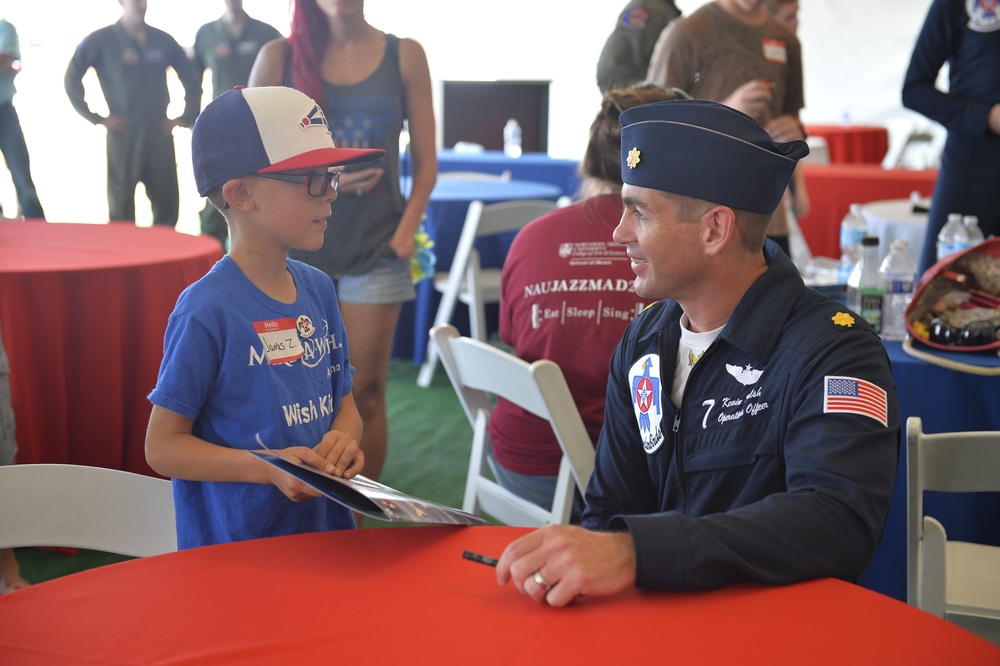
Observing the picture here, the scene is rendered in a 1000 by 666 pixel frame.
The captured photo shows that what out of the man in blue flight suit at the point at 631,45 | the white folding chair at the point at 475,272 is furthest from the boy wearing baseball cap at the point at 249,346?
the man in blue flight suit at the point at 631,45

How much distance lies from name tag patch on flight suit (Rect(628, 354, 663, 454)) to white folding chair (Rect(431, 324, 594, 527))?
0.37 m

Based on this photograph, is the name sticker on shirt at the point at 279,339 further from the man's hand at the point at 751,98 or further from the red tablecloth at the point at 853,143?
the red tablecloth at the point at 853,143

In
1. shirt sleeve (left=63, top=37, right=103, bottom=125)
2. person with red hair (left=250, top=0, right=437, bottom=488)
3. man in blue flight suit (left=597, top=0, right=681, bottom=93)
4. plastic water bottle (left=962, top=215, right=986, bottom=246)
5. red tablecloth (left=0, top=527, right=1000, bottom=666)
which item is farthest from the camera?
shirt sleeve (left=63, top=37, right=103, bottom=125)

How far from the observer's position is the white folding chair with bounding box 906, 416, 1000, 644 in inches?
63.9

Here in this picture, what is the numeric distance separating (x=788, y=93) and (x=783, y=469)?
232cm

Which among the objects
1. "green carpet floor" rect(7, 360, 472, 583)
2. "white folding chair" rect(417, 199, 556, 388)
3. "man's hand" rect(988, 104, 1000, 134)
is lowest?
"green carpet floor" rect(7, 360, 472, 583)

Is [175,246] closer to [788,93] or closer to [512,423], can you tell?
[512,423]

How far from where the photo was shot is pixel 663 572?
1.01 m

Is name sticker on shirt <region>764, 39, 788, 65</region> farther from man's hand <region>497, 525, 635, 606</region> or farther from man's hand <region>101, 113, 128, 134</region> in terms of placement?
man's hand <region>101, 113, 128, 134</region>

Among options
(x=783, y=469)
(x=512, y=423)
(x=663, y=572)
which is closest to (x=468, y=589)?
(x=663, y=572)

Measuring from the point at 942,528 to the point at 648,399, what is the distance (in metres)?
0.66

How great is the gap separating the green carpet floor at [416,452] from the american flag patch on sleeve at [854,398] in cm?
168

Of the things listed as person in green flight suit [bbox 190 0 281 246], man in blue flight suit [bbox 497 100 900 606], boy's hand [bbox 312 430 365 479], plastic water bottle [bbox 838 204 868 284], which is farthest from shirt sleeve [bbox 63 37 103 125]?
man in blue flight suit [bbox 497 100 900 606]

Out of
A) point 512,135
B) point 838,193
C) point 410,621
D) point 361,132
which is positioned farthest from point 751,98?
point 512,135
